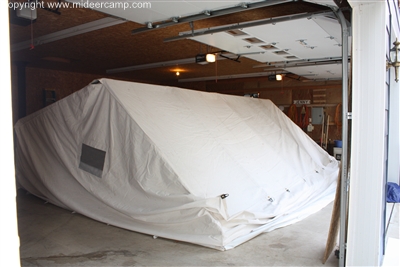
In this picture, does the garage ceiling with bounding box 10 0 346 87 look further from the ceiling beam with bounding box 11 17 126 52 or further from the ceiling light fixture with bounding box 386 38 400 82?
the ceiling light fixture with bounding box 386 38 400 82

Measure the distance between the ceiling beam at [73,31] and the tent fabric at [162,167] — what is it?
32.9 inches

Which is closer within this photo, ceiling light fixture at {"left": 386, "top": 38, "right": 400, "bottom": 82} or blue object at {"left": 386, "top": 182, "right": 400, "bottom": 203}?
ceiling light fixture at {"left": 386, "top": 38, "right": 400, "bottom": 82}

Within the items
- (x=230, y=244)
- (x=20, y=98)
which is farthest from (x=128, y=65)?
(x=230, y=244)

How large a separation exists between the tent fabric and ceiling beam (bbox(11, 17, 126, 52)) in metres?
0.84

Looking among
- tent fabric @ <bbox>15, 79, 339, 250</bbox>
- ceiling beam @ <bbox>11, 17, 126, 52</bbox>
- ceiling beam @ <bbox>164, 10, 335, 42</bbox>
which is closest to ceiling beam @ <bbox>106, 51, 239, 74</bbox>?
tent fabric @ <bbox>15, 79, 339, 250</bbox>

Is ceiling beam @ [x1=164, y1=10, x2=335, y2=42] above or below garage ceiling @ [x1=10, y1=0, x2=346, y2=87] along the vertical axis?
below

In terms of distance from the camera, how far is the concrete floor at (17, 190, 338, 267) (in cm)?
277

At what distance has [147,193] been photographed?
333 centimetres

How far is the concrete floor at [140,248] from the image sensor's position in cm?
277

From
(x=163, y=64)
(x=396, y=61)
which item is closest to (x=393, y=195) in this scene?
(x=396, y=61)

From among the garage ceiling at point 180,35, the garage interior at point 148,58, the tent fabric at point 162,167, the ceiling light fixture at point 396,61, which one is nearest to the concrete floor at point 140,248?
the garage interior at point 148,58

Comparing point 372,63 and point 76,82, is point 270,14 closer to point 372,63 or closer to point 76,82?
point 372,63

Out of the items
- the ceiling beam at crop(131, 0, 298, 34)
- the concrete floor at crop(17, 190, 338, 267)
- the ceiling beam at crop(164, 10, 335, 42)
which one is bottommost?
the concrete floor at crop(17, 190, 338, 267)

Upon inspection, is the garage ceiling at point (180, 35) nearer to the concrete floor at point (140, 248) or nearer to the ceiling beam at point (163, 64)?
the ceiling beam at point (163, 64)
